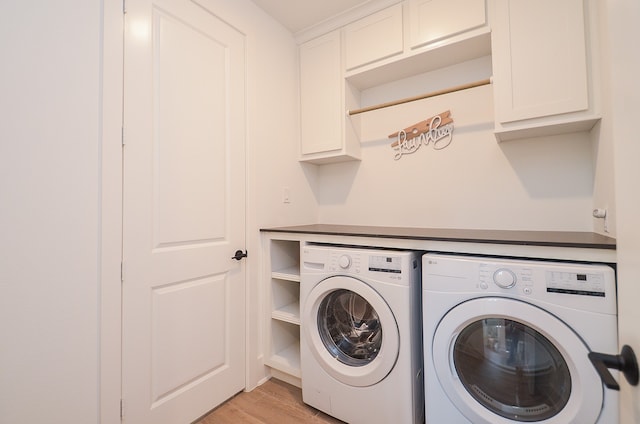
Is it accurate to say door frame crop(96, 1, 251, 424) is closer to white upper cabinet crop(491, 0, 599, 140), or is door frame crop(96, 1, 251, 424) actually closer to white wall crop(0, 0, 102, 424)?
white wall crop(0, 0, 102, 424)

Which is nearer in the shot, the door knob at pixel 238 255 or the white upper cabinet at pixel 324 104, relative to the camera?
the door knob at pixel 238 255

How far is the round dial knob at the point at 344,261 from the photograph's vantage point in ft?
4.83

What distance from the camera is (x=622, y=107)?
18.4 inches

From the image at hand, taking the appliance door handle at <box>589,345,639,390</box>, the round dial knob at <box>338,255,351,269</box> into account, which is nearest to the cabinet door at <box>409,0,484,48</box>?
the round dial knob at <box>338,255,351,269</box>

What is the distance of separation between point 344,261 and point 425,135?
1.17 meters

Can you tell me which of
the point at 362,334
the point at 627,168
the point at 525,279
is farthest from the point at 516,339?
the point at 627,168

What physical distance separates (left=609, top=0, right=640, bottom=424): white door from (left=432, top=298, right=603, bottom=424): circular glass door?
22.0 inches

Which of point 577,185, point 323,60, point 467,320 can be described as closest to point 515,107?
point 577,185

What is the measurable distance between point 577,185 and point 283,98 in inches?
77.7

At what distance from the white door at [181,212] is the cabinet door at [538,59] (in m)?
1.52

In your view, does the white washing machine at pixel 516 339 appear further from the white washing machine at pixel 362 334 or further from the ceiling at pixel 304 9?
the ceiling at pixel 304 9

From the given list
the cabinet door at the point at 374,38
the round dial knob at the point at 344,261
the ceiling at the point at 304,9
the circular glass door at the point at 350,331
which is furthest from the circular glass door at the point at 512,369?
the ceiling at the point at 304,9

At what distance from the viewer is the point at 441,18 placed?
1679 millimetres

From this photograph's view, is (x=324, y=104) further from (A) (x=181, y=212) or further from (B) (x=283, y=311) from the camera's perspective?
(B) (x=283, y=311)
